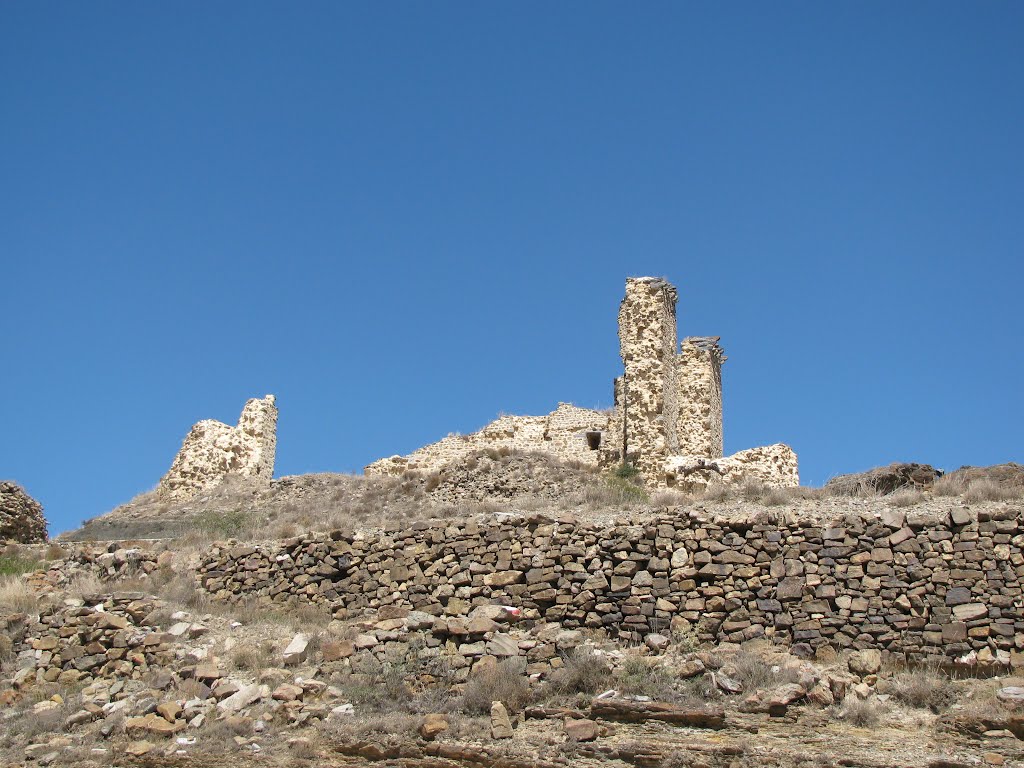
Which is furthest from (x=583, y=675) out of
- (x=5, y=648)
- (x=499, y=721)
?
Answer: (x=5, y=648)

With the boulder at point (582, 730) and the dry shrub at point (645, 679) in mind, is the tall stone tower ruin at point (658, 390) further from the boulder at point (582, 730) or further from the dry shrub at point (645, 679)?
the boulder at point (582, 730)

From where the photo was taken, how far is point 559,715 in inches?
491

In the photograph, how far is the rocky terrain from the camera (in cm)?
1187

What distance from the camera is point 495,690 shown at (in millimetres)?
13070

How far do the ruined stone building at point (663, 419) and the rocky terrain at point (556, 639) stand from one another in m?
5.27

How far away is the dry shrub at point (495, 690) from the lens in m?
12.9

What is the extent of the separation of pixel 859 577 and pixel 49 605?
475 inches

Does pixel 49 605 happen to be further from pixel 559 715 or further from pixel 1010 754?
pixel 1010 754

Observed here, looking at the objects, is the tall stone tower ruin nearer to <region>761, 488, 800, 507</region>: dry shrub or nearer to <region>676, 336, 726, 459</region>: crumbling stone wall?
<region>676, 336, 726, 459</region>: crumbling stone wall

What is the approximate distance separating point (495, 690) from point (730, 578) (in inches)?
168

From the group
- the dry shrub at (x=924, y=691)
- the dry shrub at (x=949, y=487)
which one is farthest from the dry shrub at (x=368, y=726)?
the dry shrub at (x=949, y=487)

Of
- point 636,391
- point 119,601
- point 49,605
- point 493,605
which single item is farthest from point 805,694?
point 636,391

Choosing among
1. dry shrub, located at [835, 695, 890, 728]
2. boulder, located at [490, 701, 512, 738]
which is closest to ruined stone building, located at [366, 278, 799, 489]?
dry shrub, located at [835, 695, 890, 728]

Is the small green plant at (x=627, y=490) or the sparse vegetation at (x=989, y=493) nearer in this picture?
the sparse vegetation at (x=989, y=493)
